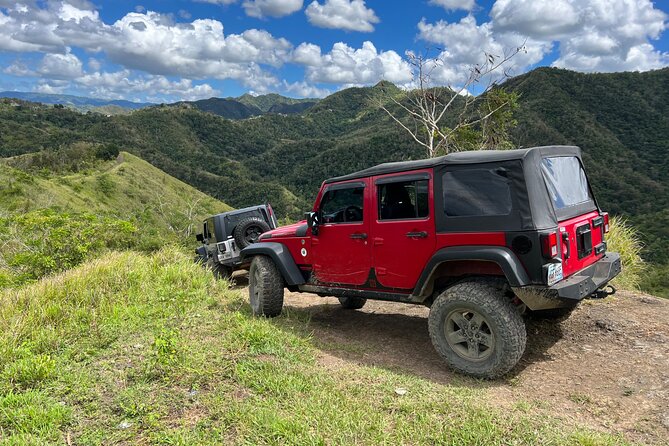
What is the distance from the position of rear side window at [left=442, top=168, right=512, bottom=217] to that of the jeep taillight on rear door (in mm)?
444

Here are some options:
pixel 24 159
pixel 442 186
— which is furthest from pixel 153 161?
pixel 442 186

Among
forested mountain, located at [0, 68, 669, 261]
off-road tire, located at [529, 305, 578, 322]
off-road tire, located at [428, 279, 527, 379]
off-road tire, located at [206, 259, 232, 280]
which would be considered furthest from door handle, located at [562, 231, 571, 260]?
forested mountain, located at [0, 68, 669, 261]

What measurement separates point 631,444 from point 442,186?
2295 millimetres

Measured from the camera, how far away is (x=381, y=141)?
276 feet

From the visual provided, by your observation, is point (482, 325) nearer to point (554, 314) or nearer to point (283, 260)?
point (554, 314)

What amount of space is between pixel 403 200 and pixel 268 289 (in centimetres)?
218

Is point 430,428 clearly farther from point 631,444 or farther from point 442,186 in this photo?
point 442,186

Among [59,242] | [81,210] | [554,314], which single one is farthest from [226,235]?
[81,210]

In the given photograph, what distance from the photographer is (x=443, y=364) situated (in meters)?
4.21

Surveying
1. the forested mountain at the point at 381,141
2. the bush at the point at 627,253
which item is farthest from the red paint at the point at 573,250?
the forested mountain at the point at 381,141

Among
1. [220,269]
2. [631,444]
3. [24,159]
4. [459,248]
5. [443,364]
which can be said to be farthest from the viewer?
[24,159]

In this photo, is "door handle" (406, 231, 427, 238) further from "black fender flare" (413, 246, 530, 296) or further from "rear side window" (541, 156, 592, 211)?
"rear side window" (541, 156, 592, 211)

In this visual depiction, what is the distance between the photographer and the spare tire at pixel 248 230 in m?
8.95

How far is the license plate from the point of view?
11.4 ft
